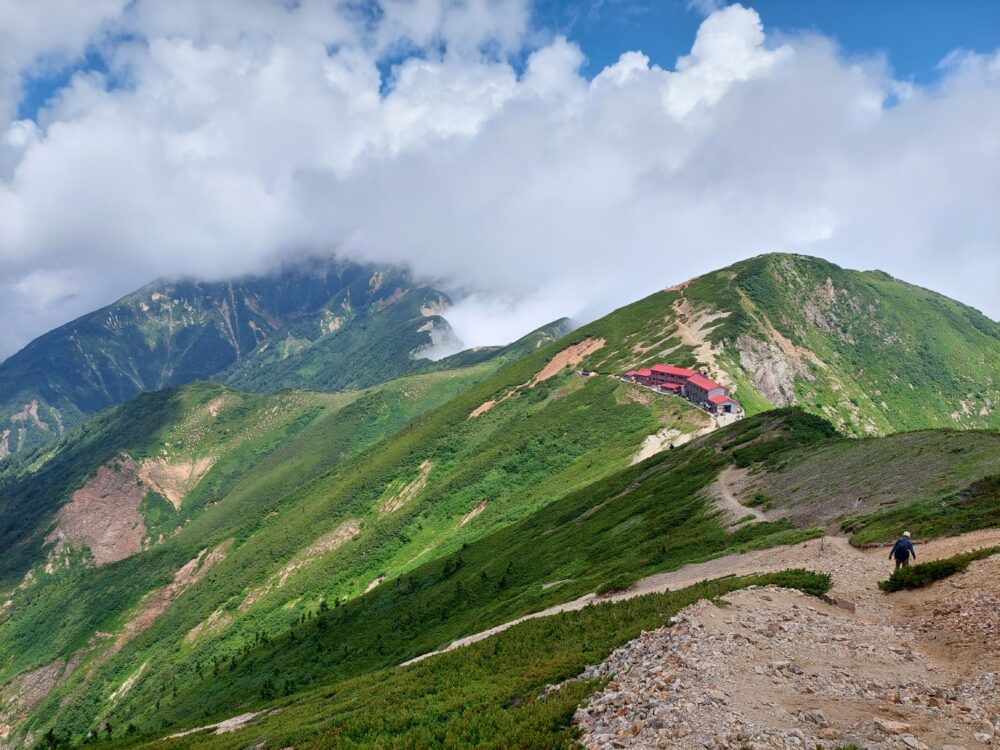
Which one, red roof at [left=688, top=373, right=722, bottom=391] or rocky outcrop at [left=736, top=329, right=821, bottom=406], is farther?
rocky outcrop at [left=736, top=329, right=821, bottom=406]

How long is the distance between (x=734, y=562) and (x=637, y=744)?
24999 millimetres

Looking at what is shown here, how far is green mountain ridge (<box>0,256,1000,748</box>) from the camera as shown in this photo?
33688 mm

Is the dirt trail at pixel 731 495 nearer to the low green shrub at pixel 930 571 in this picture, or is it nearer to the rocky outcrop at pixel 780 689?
the low green shrub at pixel 930 571

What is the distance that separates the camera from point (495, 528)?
384 ft

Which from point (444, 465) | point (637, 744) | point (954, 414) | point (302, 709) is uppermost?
point (444, 465)

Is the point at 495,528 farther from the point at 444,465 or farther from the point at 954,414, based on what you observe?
the point at 954,414

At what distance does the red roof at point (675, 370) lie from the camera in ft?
449

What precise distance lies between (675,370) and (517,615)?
329 ft

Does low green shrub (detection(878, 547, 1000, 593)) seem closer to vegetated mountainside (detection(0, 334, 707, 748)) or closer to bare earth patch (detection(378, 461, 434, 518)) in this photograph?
vegetated mountainside (detection(0, 334, 707, 748))

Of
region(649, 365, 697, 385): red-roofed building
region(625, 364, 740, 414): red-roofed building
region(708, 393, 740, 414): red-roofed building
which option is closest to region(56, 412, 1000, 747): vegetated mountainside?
region(708, 393, 740, 414): red-roofed building

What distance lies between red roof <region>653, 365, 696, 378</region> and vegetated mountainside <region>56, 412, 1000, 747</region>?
46.7 meters

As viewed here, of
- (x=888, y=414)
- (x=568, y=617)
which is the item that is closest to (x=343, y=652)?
(x=568, y=617)

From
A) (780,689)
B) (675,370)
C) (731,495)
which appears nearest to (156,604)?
(675,370)

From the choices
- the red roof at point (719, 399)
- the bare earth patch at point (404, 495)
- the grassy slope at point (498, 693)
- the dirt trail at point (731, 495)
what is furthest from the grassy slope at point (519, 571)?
the bare earth patch at point (404, 495)
